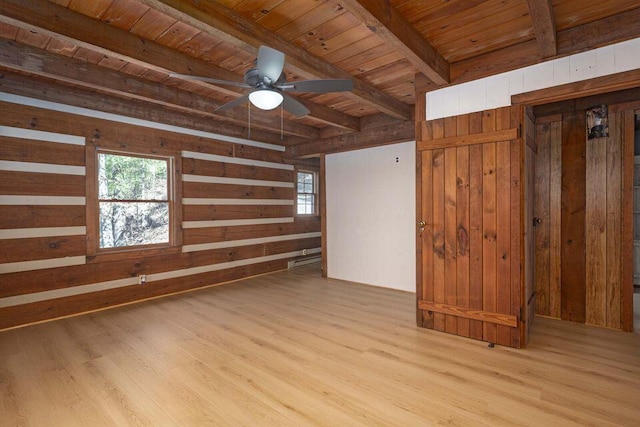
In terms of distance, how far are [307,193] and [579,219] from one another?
4.79 metres

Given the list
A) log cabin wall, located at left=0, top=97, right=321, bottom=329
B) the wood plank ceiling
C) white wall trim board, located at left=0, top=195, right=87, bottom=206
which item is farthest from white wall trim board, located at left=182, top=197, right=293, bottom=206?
the wood plank ceiling

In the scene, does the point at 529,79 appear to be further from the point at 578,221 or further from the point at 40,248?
the point at 40,248

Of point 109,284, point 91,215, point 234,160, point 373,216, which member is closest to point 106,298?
point 109,284

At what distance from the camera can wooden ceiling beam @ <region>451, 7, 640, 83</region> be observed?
2.42m

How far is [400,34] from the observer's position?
2.38 m

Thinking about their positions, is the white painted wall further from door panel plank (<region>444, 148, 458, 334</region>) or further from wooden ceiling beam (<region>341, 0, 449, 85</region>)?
wooden ceiling beam (<region>341, 0, 449, 85</region>)

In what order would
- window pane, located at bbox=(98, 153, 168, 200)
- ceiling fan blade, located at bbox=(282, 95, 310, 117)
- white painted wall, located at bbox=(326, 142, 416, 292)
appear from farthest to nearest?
white painted wall, located at bbox=(326, 142, 416, 292)
window pane, located at bbox=(98, 153, 168, 200)
ceiling fan blade, located at bbox=(282, 95, 310, 117)

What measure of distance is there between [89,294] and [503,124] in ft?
16.3

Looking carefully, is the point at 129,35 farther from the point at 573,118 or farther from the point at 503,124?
the point at 573,118

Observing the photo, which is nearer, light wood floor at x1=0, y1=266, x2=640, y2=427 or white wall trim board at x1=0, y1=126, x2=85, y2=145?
light wood floor at x1=0, y1=266, x2=640, y2=427

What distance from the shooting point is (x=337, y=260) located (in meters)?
5.77

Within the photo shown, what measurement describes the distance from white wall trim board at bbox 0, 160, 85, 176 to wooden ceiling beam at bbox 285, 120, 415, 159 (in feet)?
11.5

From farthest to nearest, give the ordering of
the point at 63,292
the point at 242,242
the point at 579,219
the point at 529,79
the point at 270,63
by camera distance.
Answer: the point at 242,242
the point at 63,292
the point at 579,219
the point at 529,79
the point at 270,63

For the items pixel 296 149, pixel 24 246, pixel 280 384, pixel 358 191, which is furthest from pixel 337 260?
pixel 24 246
